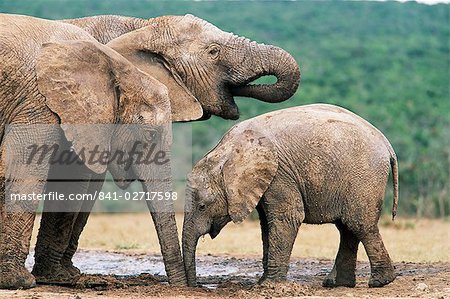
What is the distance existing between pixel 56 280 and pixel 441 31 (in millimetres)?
63388

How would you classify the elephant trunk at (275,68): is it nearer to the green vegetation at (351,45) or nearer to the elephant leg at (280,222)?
the elephant leg at (280,222)

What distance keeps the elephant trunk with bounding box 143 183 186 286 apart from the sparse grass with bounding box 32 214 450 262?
4519 millimetres

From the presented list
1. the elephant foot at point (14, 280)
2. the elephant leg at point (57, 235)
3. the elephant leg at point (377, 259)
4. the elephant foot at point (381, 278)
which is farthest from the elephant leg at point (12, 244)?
the elephant foot at point (381, 278)

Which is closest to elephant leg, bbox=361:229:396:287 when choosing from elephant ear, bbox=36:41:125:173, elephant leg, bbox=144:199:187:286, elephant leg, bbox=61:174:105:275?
elephant leg, bbox=144:199:187:286

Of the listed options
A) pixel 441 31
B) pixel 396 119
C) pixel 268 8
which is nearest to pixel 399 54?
pixel 441 31

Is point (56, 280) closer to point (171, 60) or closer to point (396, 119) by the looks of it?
point (171, 60)

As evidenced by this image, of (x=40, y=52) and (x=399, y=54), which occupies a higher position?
(x=399, y=54)

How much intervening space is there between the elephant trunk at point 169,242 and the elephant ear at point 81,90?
67cm

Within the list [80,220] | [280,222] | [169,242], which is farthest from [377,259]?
[80,220]

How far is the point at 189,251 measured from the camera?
9250mm

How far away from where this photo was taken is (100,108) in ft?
29.7

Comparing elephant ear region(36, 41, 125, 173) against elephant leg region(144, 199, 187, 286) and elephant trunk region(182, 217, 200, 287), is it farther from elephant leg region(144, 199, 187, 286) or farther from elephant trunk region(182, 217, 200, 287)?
elephant trunk region(182, 217, 200, 287)

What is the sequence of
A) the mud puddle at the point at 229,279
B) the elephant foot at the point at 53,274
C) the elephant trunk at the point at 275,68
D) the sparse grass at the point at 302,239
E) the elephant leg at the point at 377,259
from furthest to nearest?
the sparse grass at the point at 302,239 < the elephant foot at the point at 53,274 < the elephant trunk at the point at 275,68 < the elephant leg at the point at 377,259 < the mud puddle at the point at 229,279

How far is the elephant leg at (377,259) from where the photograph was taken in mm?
9547
